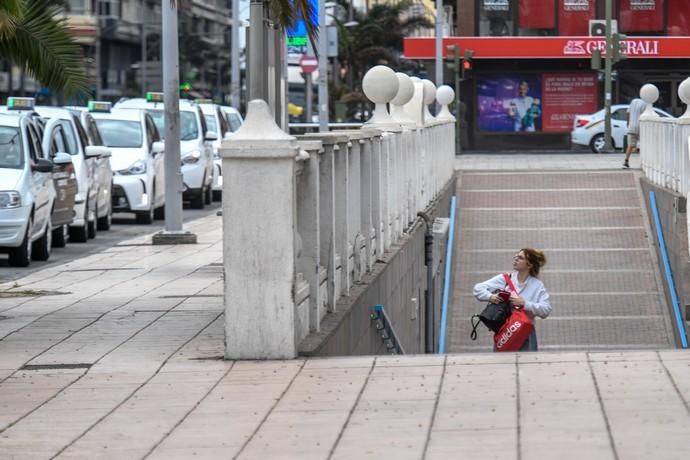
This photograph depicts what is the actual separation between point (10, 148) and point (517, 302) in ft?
29.8

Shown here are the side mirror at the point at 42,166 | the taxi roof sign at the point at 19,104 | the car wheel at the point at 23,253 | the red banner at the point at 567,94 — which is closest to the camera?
the car wheel at the point at 23,253

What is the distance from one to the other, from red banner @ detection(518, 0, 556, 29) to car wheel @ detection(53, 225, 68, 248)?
2935 centimetres

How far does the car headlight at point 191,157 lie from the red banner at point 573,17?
21.3 meters

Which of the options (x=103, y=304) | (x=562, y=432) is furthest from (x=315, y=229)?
(x=562, y=432)

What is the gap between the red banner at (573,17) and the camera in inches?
1928

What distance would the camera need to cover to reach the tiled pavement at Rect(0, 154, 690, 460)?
258 inches

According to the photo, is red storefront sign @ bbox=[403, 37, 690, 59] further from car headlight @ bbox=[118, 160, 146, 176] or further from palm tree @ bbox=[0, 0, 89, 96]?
palm tree @ bbox=[0, 0, 89, 96]

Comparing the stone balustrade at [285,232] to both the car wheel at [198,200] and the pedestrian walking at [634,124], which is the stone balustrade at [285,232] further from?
the pedestrian walking at [634,124]

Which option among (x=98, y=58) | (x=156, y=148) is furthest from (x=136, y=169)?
(x=98, y=58)

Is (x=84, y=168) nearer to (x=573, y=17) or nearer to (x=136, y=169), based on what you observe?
(x=136, y=169)

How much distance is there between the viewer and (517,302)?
1155 cm

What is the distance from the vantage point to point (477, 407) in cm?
727

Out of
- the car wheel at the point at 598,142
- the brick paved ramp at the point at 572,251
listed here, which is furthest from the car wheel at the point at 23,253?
the car wheel at the point at 598,142

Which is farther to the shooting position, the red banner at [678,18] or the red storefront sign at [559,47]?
the red banner at [678,18]
